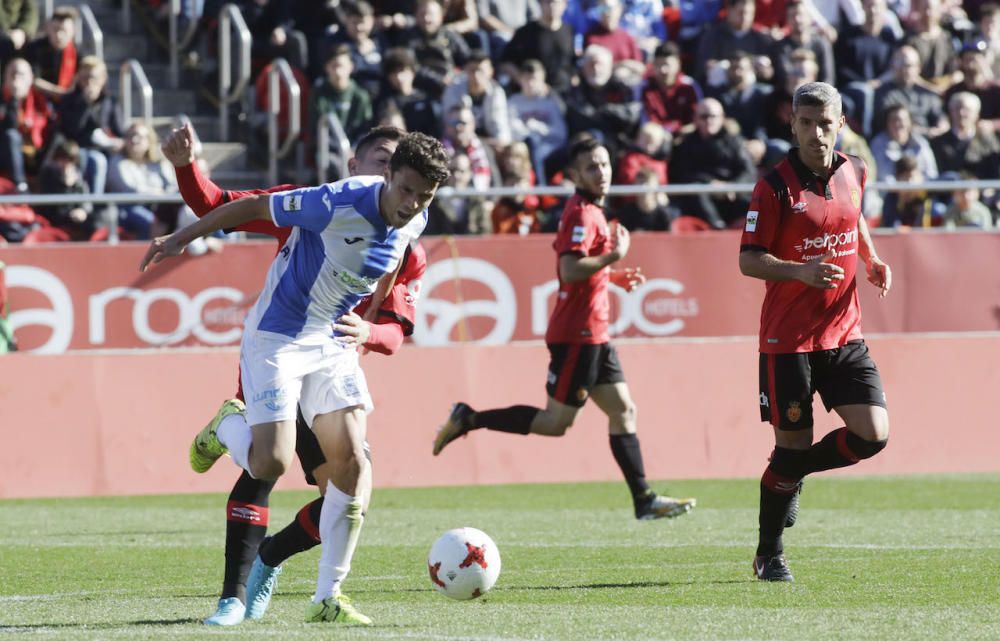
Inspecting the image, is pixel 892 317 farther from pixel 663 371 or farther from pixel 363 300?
pixel 363 300

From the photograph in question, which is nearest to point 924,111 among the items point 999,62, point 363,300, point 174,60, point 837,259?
point 999,62

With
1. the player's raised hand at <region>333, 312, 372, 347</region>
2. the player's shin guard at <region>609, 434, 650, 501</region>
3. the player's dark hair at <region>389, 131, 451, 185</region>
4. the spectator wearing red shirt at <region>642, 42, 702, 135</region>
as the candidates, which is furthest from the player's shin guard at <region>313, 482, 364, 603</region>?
the spectator wearing red shirt at <region>642, 42, 702, 135</region>

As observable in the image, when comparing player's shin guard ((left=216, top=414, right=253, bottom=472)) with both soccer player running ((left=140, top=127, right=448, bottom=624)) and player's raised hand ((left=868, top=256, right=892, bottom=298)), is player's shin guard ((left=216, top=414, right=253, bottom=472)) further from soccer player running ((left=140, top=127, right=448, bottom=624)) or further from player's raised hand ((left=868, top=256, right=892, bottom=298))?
player's raised hand ((left=868, top=256, right=892, bottom=298))

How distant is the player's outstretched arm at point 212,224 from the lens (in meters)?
6.86

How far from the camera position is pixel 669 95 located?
19141mm

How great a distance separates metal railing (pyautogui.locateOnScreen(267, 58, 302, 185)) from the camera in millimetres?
18078

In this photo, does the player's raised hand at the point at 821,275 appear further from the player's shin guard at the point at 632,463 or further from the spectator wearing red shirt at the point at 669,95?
the spectator wearing red shirt at the point at 669,95

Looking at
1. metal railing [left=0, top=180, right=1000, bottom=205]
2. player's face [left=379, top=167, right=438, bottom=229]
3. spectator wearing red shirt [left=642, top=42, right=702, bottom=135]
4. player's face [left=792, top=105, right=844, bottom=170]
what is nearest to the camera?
player's face [left=379, top=167, right=438, bottom=229]

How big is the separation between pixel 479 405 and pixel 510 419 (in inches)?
105

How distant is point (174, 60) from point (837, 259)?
13.0 metres

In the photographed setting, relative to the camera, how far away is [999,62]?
21.1 meters

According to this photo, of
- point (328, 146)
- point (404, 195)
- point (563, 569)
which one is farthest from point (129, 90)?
point (404, 195)

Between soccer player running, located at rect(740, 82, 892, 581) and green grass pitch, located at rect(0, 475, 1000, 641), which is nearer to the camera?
green grass pitch, located at rect(0, 475, 1000, 641)

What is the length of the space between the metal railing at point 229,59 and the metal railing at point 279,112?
391 mm
